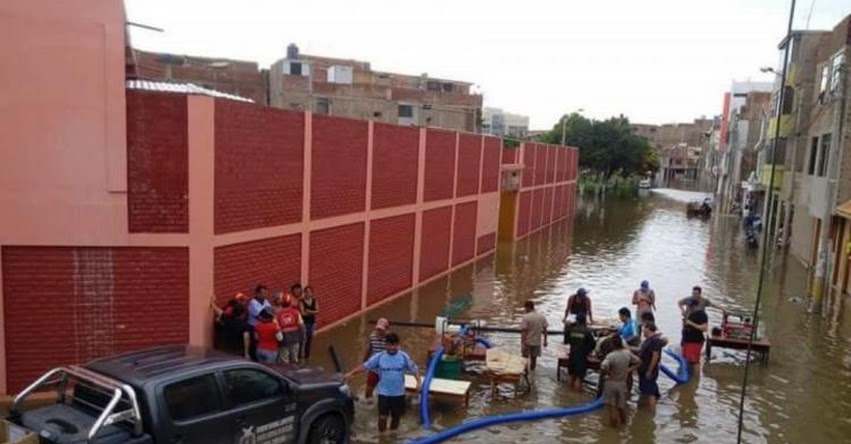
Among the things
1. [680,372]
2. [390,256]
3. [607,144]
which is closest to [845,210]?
[680,372]

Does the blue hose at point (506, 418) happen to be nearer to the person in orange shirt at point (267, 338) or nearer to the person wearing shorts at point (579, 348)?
the person wearing shorts at point (579, 348)

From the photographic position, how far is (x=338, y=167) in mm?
16000

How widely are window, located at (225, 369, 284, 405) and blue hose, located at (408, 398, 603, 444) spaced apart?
2445 mm

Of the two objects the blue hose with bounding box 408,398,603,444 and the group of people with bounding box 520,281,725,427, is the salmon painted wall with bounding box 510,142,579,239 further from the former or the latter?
the blue hose with bounding box 408,398,603,444

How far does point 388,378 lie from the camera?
9.35 metres

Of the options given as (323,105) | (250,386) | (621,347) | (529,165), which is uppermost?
(323,105)

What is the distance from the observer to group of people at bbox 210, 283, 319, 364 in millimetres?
11102

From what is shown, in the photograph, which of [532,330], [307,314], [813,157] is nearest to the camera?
[532,330]

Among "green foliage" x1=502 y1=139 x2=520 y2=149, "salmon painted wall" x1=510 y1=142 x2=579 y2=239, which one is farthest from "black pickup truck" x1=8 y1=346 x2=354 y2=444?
"salmon painted wall" x1=510 y1=142 x2=579 y2=239

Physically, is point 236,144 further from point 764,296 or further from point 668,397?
point 764,296

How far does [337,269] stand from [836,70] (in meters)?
21.9

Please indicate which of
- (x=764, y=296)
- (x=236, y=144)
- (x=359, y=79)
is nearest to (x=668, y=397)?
(x=236, y=144)

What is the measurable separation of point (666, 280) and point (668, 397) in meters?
13.3

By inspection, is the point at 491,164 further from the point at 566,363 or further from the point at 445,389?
the point at 445,389
